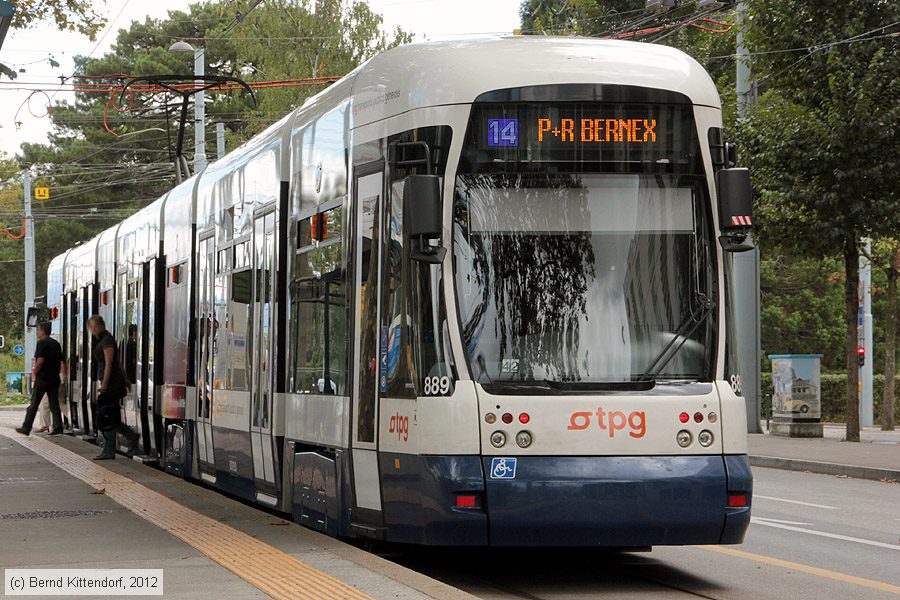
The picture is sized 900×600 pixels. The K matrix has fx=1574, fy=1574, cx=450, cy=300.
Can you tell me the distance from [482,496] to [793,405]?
21.5m

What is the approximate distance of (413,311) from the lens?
955cm

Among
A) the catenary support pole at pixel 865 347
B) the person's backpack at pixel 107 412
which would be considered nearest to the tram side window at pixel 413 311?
the person's backpack at pixel 107 412

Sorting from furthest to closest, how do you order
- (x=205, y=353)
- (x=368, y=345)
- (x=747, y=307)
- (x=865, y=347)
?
(x=865, y=347) < (x=747, y=307) < (x=205, y=353) < (x=368, y=345)

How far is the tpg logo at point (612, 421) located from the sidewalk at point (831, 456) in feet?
38.1

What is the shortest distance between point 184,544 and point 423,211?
277cm

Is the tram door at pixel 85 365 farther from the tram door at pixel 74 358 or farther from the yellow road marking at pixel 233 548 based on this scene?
the yellow road marking at pixel 233 548

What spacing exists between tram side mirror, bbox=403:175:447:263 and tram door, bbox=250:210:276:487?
11.2 ft

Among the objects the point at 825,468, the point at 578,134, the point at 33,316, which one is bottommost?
the point at 825,468

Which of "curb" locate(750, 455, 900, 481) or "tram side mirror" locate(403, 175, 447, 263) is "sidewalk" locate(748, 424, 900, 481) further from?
"tram side mirror" locate(403, 175, 447, 263)

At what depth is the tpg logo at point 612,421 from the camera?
9203 millimetres

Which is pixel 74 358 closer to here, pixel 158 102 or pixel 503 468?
pixel 503 468

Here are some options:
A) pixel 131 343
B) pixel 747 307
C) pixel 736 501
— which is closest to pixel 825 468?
pixel 747 307

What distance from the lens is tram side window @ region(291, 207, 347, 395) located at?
34.9ft

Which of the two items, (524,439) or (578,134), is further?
(578,134)
